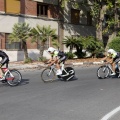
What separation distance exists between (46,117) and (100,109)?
1.70m

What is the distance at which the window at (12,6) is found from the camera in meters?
27.7

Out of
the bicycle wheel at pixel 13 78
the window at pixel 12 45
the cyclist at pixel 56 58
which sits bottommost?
the bicycle wheel at pixel 13 78

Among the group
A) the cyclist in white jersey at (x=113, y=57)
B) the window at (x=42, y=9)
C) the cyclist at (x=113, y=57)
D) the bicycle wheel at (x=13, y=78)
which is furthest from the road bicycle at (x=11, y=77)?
the window at (x=42, y=9)

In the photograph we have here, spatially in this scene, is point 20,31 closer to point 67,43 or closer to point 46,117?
point 67,43

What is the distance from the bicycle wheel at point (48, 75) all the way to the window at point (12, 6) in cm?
1443

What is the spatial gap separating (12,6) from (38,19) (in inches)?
140

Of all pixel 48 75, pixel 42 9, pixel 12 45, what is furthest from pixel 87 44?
pixel 48 75

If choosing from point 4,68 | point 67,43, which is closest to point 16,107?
point 4,68

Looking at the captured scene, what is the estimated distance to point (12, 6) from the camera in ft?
92.0

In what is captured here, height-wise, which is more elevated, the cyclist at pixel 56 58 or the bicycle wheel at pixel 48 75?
the cyclist at pixel 56 58

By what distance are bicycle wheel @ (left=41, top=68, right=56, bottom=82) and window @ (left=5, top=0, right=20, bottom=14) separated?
14.4 metres

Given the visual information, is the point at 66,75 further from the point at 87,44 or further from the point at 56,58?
the point at 87,44

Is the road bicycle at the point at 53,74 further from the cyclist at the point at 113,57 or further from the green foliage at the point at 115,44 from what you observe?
the green foliage at the point at 115,44

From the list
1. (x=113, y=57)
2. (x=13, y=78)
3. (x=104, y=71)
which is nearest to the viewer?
(x=13, y=78)
